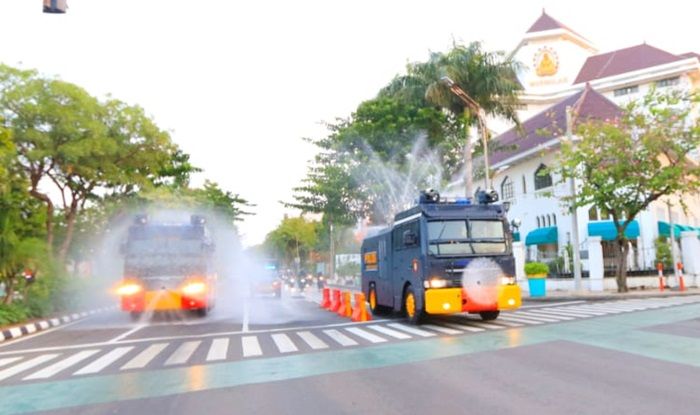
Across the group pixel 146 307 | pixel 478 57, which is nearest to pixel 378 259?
pixel 146 307

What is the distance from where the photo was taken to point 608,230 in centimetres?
2947

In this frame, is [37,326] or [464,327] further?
[37,326]

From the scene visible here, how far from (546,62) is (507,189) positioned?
22928 millimetres

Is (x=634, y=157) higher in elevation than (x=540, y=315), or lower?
higher

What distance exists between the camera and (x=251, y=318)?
17.8m

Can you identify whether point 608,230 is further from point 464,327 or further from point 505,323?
point 464,327

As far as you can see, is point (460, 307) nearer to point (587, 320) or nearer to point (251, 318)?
point (587, 320)

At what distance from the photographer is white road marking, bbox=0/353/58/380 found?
8.84 m

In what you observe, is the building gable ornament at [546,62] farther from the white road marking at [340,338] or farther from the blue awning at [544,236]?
the white road marking at [340,338]

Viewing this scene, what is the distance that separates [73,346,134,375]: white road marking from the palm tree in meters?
19.4

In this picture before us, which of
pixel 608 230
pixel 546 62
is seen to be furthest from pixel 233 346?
pixel 546 62

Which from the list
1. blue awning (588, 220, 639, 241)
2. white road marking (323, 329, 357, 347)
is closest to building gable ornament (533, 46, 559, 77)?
blue awning (588, 220, 639, 241)

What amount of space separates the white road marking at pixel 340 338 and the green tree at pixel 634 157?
14744 millimetres

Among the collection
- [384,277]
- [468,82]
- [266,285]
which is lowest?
[266,285]
